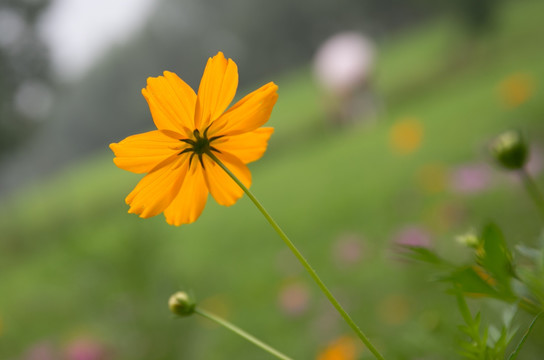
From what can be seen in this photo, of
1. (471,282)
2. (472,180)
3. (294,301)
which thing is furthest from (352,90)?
(471,282)

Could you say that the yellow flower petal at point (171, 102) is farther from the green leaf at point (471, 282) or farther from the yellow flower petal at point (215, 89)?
the green leaf at point (471, 282)

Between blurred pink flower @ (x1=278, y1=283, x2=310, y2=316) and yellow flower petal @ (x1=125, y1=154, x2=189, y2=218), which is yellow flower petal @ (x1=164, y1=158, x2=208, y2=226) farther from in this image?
blurred pink flower @ (x1=278, y1=283, x2=310, y2=316)

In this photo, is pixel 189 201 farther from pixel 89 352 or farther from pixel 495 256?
pixel 89 352

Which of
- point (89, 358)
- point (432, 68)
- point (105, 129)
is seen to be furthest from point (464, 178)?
point (105, 129)

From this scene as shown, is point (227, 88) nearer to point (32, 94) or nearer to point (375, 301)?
point (375, 301)

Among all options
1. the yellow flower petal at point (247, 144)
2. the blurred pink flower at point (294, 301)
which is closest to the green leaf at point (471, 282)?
the yellow flower petal at point (247, 144)

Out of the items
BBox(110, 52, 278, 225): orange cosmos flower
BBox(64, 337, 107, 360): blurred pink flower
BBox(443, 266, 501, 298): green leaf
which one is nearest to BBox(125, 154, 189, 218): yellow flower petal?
BBox(110, 52, 278, 225): orange cosmos flower

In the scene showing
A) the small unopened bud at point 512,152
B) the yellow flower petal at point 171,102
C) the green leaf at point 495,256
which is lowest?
the green leaf at point 495,256
